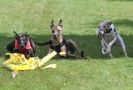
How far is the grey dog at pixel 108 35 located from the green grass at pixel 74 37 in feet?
1.25

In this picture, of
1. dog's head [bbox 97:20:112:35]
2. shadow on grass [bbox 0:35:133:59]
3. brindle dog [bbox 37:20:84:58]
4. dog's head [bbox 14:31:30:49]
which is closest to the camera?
dog's head [bbox 14:31:30:49]

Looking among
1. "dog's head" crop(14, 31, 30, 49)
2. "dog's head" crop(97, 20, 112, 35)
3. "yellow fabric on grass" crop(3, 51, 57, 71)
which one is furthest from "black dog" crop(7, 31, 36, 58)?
"dog's head" crop(97, 20, 112, 35)

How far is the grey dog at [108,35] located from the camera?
13.8 meters

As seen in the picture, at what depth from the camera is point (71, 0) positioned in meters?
30.2

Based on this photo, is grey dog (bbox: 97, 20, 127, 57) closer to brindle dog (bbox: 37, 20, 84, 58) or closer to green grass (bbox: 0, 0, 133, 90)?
green grass (bbox: 0, 0, 133, 90)

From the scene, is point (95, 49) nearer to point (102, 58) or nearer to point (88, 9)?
point (102, 58)

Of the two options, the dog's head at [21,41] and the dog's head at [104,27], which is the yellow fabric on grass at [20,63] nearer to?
the dog's head at [21,41]

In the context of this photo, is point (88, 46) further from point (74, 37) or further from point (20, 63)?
point (20, 63)

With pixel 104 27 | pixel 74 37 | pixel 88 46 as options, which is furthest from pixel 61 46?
pixel 74 37

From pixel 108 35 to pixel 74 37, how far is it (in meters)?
4.42

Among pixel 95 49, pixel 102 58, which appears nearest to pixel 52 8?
pixel 95 49

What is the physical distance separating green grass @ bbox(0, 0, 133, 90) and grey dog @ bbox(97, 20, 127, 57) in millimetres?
381

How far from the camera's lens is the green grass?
11.8 m

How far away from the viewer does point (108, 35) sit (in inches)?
551
